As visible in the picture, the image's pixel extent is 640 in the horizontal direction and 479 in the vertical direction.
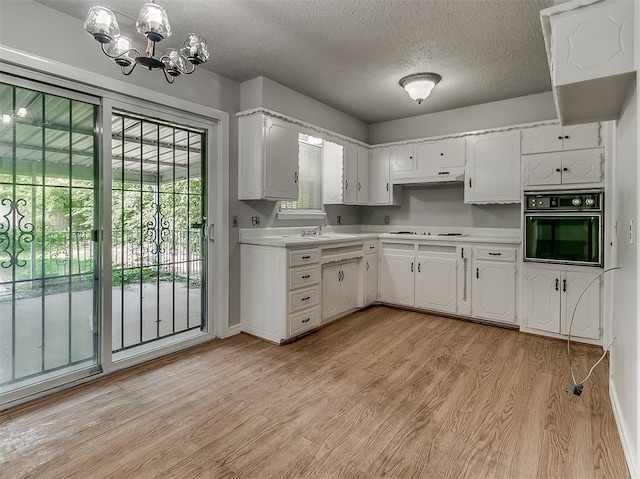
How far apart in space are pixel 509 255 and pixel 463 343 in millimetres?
1118

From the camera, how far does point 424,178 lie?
4531 millimetres

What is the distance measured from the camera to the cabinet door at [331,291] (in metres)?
3.77

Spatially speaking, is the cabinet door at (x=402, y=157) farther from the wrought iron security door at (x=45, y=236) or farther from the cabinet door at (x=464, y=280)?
the wrought iron security door at (x=45, y=236)

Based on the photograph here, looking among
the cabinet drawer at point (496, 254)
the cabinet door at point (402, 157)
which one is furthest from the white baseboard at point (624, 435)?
the cabinet door at point (402, 157)

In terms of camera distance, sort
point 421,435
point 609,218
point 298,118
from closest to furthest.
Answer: point 421,435 → point 609,218 → point 298,118

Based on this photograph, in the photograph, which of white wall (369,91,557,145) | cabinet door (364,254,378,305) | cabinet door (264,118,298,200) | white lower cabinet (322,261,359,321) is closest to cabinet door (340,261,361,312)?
white lower cabinet (322,261,359,321)

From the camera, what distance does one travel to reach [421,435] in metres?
1.92

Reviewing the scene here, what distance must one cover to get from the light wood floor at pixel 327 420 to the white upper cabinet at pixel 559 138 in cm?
195

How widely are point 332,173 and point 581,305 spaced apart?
10.1ft

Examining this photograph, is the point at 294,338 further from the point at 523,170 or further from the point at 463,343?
the point at 523,170

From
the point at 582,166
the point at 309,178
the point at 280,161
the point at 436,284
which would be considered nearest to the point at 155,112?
the point at 280,161

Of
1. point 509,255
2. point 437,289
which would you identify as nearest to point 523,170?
point 509,255

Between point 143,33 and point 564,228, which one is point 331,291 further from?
point 143,33

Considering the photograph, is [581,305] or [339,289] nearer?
[581,305]
